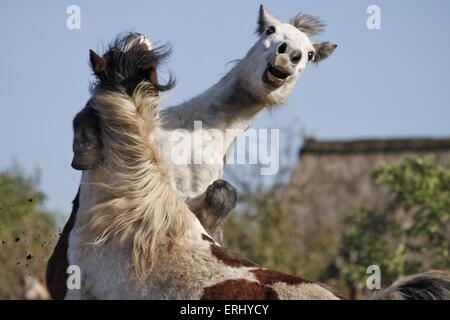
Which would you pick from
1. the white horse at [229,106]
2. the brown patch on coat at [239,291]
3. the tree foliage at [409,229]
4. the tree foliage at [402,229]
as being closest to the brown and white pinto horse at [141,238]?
the brown patch on coat at [239,291]

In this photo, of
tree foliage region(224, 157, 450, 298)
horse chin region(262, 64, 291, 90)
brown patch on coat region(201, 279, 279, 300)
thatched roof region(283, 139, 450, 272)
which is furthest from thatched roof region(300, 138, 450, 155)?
brown patch on coat region(201, 279, 279, 300)

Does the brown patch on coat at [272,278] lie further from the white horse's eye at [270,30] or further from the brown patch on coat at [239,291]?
the white horse's eye at [270,30]

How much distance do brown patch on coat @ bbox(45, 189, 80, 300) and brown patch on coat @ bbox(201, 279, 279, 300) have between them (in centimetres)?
86

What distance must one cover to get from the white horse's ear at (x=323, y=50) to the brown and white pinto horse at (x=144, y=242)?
3.14 m

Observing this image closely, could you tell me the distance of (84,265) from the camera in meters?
5.24

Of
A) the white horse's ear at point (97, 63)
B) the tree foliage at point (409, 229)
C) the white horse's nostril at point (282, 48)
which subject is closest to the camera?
the white horse's ear at point (97, 63)

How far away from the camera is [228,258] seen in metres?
5.09

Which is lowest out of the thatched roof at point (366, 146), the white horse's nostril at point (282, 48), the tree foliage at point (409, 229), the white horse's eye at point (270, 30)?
the tree foliage at point (409, 229)

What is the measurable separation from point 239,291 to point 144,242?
0.55 metres

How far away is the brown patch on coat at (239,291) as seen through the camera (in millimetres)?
4816

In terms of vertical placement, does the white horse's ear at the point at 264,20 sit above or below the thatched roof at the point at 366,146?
above

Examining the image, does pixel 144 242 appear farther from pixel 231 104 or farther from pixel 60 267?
pixel 231 104
